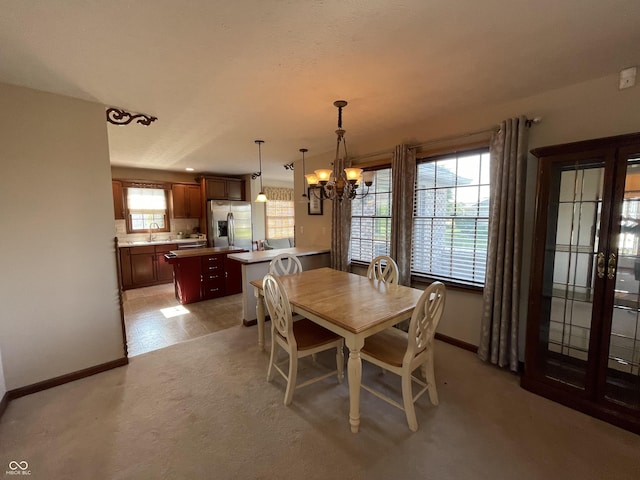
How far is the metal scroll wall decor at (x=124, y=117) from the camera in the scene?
2569mm

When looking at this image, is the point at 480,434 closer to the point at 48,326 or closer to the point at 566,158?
the point at 566,158

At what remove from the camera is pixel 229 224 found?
6.18 metres

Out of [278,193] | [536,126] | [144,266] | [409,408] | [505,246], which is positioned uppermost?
[536,126]

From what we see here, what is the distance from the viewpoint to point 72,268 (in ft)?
7.73

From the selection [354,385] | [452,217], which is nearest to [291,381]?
[354,385]

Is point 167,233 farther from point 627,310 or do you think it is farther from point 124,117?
point 627,310

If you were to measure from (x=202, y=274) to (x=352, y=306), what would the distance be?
10.7 feet

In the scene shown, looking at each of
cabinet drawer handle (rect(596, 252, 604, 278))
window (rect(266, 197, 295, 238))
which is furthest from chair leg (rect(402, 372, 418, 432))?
window (rect(266, 197, 295, 238))

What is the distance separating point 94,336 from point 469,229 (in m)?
3.80

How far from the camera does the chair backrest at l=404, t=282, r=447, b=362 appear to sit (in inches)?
67.9

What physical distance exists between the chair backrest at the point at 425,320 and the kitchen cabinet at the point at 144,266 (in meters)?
5.15

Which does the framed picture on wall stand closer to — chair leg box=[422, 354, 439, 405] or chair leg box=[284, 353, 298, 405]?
chair leg box=[284, 353, 298, 405]

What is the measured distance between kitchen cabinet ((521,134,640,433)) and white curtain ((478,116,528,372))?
23 centimetres

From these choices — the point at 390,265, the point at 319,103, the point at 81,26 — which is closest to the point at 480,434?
the point at 390,265
